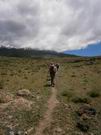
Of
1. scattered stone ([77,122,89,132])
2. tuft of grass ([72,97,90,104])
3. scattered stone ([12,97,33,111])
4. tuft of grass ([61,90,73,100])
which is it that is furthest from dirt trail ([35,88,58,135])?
tuft of grass ([61,90,73,100])

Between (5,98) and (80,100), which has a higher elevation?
(5,98)

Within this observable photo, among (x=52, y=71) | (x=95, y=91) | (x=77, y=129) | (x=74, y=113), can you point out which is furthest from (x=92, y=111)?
(x=52, y=71)

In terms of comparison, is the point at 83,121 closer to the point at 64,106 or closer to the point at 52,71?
the point at 64,106

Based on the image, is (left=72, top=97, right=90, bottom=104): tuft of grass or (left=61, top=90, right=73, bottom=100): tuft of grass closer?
(left=72, top=97, right=90, bottom=104): tuft of grass

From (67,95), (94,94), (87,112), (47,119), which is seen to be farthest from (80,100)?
(47,119)

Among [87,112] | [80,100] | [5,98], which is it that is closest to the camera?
[87,112]

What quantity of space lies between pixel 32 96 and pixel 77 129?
5504mm

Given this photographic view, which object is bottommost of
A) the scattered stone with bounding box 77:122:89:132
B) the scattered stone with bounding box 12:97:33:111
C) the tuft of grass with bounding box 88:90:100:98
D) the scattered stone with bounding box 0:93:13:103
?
the scattered stone with bounding box 77:122:89:132

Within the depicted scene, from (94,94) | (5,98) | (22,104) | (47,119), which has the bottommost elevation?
(47,119)

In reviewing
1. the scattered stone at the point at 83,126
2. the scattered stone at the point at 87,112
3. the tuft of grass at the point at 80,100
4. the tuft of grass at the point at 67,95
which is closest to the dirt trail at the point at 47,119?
the tuft of grass at the point at 80,100

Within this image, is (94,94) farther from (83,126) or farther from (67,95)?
(83,126)

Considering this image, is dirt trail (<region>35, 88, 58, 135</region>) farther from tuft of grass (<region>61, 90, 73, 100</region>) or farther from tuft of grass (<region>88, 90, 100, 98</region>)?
tuft of grass (<region>88, 90, 100, 98</region>)

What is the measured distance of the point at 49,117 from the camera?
52.5 ft

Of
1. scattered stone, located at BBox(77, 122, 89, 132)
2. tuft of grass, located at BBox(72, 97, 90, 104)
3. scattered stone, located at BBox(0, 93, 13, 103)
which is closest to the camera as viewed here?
scattered stone, located at BBox(77, 122, 89, 132)
